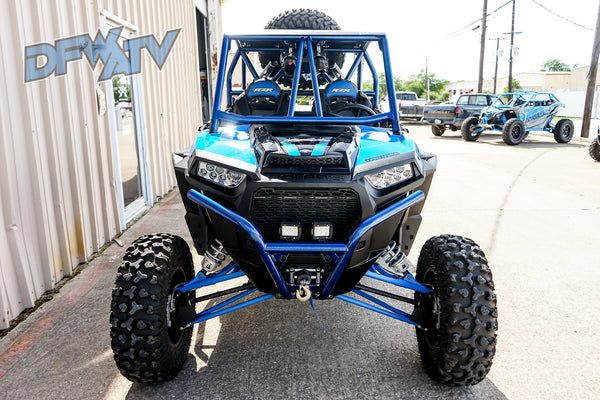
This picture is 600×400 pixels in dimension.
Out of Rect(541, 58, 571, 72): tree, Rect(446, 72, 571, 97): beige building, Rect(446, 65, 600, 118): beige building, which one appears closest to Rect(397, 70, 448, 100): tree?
Rect(446, 65, 600, 118): beige building

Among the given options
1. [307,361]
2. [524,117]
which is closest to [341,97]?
[307,361]

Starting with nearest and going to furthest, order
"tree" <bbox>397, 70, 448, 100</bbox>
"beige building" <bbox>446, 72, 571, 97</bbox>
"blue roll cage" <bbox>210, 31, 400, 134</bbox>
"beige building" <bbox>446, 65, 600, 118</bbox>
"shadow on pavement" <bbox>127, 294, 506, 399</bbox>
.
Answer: "shadow on pavement" <bbox>127, 294, 506, 399</bbox>
"blue roll cage" <bbox>210, 31, 400, 134</bbox>
"beige building" <bbox>446, 65, 600, 118</bbox>
"beige building" <bbox>446, 72, 571, 97</bbox>
"tree" <bbox>397, 70, 448, 100</bbox>

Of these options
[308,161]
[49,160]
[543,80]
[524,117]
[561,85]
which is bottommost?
[524,117]

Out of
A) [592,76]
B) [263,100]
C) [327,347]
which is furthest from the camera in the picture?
[592,76]

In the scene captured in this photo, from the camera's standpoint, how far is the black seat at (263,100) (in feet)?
12.2

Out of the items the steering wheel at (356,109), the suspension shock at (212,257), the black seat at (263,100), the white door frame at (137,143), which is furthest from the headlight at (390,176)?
the white door frame at (137,143)

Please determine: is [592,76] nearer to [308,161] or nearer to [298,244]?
[308,161]

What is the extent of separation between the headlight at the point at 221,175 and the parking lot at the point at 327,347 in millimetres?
1146

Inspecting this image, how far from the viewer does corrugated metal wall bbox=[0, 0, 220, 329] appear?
11.0ft

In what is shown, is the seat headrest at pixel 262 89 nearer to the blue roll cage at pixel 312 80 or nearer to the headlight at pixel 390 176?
the blue roll cage at pixel 312 80

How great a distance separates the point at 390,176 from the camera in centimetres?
255

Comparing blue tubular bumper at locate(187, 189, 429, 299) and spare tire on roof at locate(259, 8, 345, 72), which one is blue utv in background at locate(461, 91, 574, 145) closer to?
spare tire on roof at locate(259, 8, 345, 72)

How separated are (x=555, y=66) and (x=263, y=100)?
14231cm

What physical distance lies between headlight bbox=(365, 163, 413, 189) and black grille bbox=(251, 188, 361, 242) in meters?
0.16
